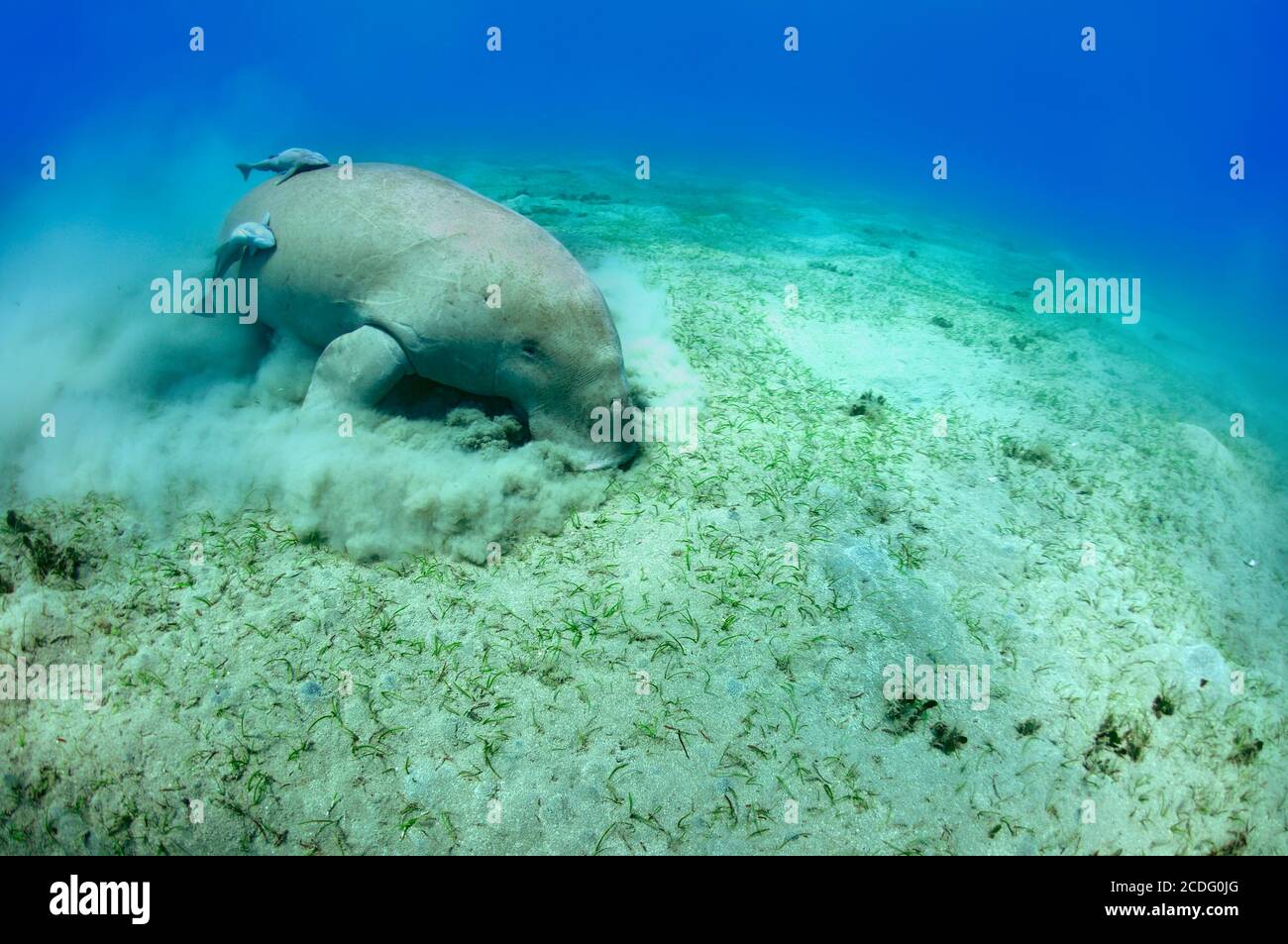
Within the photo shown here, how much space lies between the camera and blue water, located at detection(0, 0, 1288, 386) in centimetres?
3662

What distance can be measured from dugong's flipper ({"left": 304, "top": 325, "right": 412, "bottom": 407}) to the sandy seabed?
1.05ft

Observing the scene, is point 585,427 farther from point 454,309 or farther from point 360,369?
point 360,369

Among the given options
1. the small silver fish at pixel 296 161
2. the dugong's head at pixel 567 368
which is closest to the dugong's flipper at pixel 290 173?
the small silver fish at pixel 296 161

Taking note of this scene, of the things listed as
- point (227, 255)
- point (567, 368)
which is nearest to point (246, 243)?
point (227, 255)

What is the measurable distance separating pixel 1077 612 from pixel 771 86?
172224mm

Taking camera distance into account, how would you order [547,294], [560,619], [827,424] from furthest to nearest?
[827,424] < [547,294] < [560,619]

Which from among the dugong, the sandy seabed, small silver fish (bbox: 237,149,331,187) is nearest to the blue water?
small silver fish (bbox: 237,149,331,187)

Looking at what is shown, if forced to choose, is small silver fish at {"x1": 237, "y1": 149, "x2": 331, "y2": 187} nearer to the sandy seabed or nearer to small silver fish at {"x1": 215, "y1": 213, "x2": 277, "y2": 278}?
small silver fish at {"x1": 215, "y1": 213, "x2": 277, "y2": 278}

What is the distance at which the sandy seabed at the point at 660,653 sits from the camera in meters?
3.21

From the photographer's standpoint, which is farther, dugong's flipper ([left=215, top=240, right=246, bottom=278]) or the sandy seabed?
dugong's flipper ([left=215, top=240, right=246, bottom=278])
